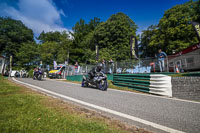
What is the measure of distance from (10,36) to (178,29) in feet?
160

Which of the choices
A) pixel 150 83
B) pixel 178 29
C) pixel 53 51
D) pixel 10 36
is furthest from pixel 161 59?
pixel 10 36

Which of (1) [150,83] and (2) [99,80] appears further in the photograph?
(2) [99,80]

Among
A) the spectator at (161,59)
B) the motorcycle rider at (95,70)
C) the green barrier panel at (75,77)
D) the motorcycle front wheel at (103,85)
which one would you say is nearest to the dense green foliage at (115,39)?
the green barrier panel at (75,77)

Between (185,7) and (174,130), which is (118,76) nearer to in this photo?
(174,130)

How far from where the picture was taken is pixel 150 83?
617 centimetres

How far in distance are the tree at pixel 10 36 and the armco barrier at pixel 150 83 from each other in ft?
138

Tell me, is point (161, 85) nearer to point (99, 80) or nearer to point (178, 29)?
point (99, 80)

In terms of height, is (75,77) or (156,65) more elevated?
(156,65)

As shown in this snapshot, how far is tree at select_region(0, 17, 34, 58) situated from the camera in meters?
37.2

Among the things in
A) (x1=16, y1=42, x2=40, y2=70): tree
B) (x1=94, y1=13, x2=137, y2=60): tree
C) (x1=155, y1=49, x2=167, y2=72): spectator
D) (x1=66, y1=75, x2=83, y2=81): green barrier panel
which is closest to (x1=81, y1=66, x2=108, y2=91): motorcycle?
(x1=66, y1=75, x2=83, y2=81): green barrier panel

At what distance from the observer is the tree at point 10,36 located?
37188 millimetres

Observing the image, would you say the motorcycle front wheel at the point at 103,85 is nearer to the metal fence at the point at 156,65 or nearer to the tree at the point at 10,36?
the metal fence at the point at 156,65

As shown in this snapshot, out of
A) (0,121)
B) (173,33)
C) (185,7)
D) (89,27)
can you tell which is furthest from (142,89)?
(89,27)

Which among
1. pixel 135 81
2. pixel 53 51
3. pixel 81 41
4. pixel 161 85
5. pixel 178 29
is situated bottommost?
pixel 161 85
